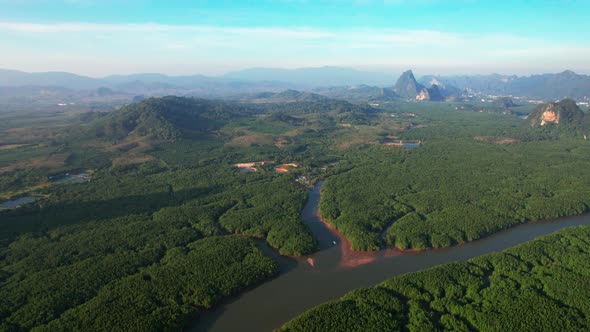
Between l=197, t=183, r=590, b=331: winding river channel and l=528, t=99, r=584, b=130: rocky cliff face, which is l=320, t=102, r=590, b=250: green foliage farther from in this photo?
l=528, t=99, r=584, b=130: rocky cliff face

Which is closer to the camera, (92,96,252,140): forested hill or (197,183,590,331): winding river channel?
(197,183,590,331): winding river channel

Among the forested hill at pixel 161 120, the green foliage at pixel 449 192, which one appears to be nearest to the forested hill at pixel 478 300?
the green foliage at pixel 449 192

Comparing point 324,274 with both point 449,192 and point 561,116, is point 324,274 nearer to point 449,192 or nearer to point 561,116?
point 449,192

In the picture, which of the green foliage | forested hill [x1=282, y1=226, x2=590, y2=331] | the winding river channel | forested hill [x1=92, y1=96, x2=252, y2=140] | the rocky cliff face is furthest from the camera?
the rocky cliff face

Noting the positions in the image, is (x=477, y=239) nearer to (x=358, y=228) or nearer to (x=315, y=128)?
(x=358, y=228)

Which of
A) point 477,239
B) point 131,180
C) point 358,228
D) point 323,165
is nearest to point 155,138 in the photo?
point 131,180

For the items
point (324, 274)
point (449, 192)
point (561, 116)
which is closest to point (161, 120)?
point (449, 192)

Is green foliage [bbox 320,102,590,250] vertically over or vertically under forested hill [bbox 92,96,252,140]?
under

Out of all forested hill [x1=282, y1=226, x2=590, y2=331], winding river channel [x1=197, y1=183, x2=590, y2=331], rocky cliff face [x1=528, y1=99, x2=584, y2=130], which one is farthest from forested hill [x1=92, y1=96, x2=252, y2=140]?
rocky cliff face [x1=528, y1=99, x2=584, y2=130]
